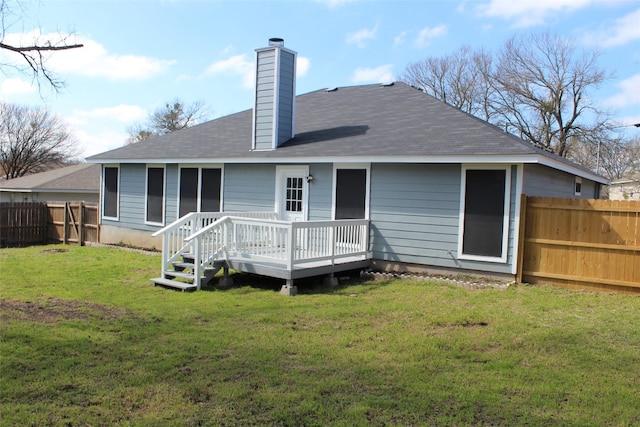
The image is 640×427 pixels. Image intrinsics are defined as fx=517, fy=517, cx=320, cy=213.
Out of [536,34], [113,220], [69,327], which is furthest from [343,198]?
[536,34]

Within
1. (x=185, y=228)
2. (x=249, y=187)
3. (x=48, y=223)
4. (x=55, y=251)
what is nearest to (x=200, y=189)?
(x=249, y=187)

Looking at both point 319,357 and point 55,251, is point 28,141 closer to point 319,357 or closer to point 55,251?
point 55,251

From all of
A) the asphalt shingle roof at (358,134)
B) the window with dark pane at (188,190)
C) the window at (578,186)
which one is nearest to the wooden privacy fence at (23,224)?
the asphalt shingle roof at (358,134)

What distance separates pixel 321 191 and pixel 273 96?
280 centimetres

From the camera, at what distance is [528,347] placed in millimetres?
5738

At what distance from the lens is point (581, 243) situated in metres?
8.66

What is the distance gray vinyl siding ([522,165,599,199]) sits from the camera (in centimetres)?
957

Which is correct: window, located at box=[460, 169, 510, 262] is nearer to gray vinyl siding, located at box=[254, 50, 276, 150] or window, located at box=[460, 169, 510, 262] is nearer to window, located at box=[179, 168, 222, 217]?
gray vinyl siding, located at box=[254, 50, 276, 150]

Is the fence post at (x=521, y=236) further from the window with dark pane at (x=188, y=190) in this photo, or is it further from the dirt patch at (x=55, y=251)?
the dirt patch at (x=55, y=251)

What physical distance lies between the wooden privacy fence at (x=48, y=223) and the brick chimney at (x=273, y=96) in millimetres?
7336

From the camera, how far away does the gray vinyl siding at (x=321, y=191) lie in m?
11.2

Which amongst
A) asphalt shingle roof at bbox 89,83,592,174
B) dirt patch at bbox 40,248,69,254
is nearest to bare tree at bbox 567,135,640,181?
asphalt shingle roof at bbox 89,83,592,174

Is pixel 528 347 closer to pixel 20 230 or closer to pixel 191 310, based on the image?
pixel 191 310

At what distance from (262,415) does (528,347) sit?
329 cm
